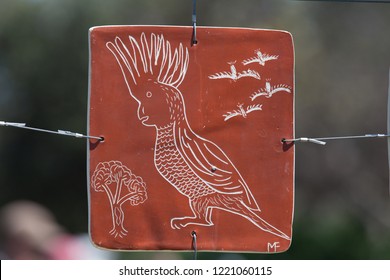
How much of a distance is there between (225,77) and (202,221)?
229mm

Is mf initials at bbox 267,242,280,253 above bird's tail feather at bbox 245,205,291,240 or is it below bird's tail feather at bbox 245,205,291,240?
below

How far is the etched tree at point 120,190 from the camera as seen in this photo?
1.00m

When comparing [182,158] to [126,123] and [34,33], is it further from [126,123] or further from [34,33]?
[34,33]

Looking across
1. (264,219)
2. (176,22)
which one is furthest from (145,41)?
(176,22)

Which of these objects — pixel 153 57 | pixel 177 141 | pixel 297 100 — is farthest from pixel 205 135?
pixel 297 100

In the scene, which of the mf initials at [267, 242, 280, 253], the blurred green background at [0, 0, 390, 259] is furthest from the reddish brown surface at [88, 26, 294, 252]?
the blurred green background at [0, 0, 390, 259]

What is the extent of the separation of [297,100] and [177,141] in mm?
715

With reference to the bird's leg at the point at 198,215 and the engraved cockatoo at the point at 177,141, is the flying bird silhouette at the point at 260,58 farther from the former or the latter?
the bird's leg at the point at 198,215

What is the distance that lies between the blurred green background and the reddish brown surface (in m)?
0.48

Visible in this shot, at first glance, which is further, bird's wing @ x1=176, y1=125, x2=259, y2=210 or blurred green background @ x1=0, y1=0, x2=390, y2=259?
blurred green background @ x1=0, y1=0, x2=390, y2=259

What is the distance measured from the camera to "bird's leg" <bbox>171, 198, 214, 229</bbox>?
1.01 metres

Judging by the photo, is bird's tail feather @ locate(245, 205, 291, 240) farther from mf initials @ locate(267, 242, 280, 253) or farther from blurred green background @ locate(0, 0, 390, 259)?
blurred green background @ locate(0, 0, 390, 259)

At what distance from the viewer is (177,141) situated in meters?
1.01

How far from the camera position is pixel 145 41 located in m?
1.01
